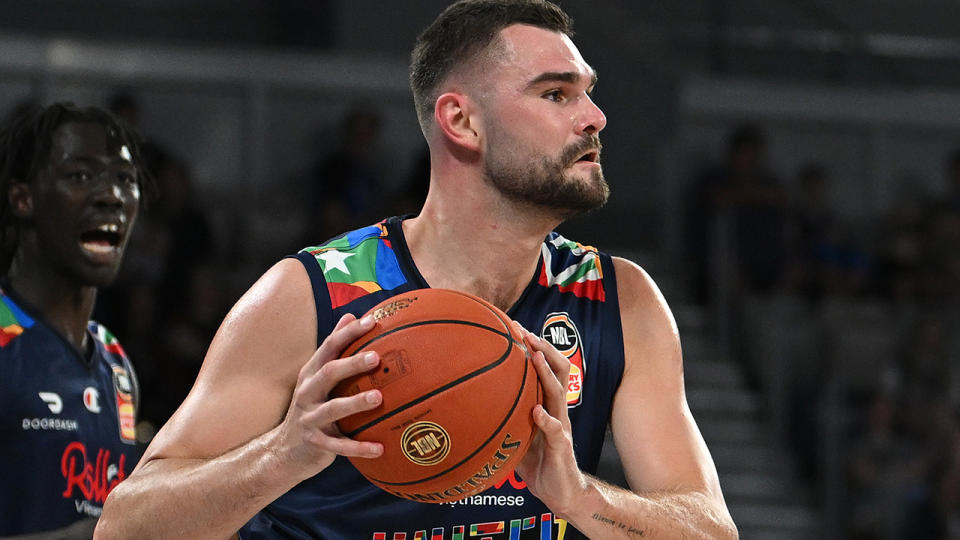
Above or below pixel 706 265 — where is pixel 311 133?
above

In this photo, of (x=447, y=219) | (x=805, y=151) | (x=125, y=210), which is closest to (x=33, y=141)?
(x=125, y=210)

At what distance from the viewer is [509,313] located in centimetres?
339

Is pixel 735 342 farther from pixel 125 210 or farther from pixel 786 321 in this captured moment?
pixel 125 210

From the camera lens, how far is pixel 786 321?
390 inches

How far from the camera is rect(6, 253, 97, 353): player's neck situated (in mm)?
4234

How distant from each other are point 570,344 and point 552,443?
2.44 feet

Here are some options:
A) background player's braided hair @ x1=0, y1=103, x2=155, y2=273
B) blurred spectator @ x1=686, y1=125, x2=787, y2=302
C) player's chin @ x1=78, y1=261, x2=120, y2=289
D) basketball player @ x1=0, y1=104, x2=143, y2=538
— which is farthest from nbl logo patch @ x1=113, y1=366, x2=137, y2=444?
blurred spectator @ x1=686, y1=125, x2=787, y2=302

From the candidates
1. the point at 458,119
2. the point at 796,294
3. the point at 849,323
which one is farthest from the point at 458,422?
the point at 796,294

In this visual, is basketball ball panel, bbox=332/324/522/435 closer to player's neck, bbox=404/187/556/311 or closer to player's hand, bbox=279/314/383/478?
player's hand, bbox=279/314/383/478

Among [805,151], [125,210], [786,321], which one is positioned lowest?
[786,321]

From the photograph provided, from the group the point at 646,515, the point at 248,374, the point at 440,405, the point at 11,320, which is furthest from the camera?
the point at 11,320

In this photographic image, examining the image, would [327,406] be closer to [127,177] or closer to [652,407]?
[652,407]

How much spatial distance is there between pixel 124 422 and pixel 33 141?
3.14ft

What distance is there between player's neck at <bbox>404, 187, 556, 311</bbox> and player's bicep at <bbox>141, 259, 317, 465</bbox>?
15.1 inches
